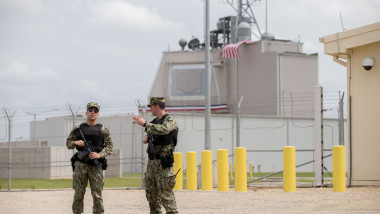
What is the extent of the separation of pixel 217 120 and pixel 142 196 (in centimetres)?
1994

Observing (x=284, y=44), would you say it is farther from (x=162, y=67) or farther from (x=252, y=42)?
(x=162, y=67)

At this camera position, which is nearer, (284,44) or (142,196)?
(142,196)

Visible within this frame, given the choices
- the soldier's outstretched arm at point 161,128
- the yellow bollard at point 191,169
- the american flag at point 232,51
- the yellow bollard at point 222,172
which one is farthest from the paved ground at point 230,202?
the american flag at point 232,51

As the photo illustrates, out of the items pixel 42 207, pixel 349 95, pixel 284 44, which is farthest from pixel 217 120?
pixel 42 207

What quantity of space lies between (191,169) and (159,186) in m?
8.72

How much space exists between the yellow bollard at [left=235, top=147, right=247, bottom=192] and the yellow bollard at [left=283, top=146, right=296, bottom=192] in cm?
99

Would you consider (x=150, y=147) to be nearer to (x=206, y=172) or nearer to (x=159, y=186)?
(x=159, y=186)

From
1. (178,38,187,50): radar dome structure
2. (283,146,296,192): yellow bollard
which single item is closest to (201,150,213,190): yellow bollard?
(283,146,296,192): yellow bollard

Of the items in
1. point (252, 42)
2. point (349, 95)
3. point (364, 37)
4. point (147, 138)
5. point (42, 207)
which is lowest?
point (42, 207)

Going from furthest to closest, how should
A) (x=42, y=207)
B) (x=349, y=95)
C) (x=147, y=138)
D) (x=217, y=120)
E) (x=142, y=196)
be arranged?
(x=217, y=120)
(x=349, y=95)
(x=142, y=196)
(x=42, y=207)
(x=147, y=138)

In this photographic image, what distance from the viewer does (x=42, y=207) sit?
1379 cm

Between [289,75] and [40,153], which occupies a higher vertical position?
[289,75]

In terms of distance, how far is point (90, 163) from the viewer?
9.91m

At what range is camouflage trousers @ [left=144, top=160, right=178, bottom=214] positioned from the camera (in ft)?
29.7
